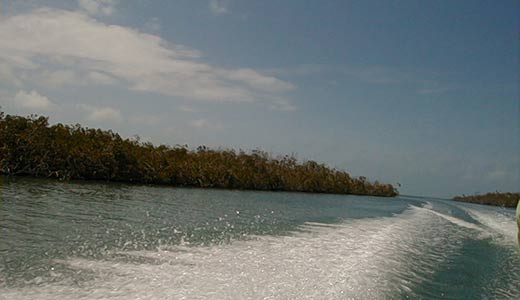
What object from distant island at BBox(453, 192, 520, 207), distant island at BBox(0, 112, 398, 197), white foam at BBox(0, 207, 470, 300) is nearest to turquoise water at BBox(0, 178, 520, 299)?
white foam at BBox(0, 207, 470, 300)

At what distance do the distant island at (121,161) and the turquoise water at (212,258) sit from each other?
6.79m

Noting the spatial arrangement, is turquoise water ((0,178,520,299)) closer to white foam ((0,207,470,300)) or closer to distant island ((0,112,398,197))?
white foam ((0,207,470,300))

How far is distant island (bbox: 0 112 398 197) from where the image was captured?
1669 cm

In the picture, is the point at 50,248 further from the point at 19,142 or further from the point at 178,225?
the point at 19,142

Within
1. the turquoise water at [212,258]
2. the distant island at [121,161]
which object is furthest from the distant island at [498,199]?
the turquoise water at [212,258]

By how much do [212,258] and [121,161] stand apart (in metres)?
15.6

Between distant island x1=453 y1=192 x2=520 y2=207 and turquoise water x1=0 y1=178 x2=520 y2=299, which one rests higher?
distant island x1=453 y1=192 x2=520 y2=207

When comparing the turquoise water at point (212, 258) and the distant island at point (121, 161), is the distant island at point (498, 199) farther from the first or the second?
the turquoise water at point (212, 258)

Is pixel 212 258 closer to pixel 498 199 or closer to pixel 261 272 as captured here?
pixel 261 272

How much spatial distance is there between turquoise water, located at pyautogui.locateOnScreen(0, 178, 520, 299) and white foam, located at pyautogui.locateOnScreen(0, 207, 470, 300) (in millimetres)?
15

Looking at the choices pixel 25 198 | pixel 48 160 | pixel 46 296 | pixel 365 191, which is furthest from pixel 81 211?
pixel 365 191

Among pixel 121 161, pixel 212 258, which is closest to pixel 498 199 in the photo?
pixel 121 161

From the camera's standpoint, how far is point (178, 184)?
73.8 feet

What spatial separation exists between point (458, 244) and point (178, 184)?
1508cm
